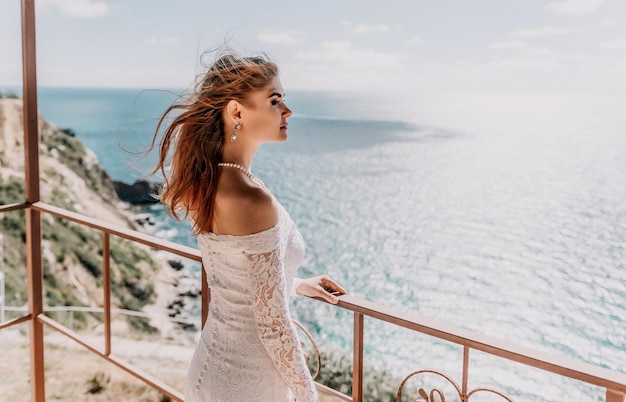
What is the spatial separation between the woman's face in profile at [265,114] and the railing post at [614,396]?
731 mm

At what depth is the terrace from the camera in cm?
92

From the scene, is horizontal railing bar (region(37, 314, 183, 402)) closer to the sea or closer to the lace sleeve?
the lace sleeve

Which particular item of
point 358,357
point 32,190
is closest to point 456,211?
point 32,190

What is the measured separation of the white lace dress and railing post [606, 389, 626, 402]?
0.51 m

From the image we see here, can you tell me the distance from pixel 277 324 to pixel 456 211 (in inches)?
712

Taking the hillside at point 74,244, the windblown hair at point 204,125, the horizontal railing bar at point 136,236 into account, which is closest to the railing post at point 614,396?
the windblown hair at point 204,125

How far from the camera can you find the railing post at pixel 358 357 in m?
1.29

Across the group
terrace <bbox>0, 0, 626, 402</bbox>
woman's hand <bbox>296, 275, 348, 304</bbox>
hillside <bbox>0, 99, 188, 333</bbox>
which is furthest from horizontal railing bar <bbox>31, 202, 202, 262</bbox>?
hillside <bbox>0, 99, 188, 333</bbox>

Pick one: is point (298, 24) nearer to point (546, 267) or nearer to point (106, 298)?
point (546, 267)

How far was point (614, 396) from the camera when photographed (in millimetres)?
890

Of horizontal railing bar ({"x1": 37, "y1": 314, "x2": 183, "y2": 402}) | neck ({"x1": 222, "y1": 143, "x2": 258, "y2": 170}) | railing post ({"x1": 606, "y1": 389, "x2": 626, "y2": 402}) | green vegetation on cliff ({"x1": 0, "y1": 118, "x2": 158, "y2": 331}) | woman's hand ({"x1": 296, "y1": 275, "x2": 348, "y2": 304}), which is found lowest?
green vegetation on cliff ({"x1": 0, "y1": 118, "x2": 158, "y2": 331})

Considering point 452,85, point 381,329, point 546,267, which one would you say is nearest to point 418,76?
point 452,85

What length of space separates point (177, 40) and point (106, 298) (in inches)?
894

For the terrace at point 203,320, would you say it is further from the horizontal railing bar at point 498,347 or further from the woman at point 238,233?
the woman at point 238,233
